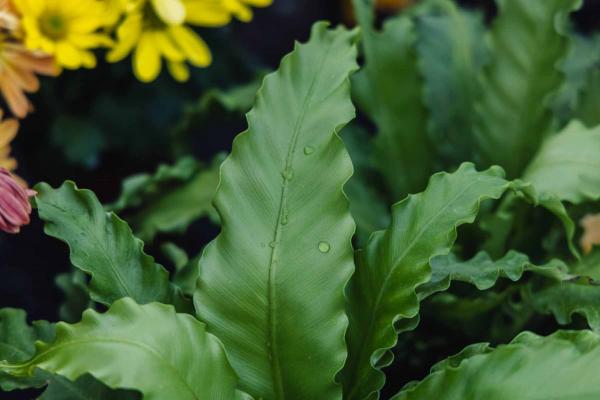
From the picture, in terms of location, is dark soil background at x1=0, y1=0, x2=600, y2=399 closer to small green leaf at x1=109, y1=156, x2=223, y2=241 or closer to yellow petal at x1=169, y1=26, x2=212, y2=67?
small green leaf at x1=109, y1=156, x2=223, y2=241

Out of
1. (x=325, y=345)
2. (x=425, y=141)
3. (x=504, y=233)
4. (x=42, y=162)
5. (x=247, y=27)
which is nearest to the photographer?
(x=325, y=345)

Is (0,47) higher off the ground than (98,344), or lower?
higher

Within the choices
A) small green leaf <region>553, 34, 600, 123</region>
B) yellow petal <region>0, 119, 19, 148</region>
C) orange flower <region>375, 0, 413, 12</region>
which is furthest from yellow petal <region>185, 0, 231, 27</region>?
orange flower <region>375, 0, 413, 12</region>

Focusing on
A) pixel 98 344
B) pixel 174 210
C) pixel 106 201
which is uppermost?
pixel 98 344

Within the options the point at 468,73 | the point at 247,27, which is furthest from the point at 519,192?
the point at 247,27

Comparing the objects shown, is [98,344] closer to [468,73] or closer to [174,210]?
[174,210]

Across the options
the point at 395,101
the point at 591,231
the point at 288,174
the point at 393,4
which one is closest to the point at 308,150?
the point at 288,174

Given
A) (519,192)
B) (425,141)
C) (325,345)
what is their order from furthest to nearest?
(425,141) → (519,192) → (325,345)

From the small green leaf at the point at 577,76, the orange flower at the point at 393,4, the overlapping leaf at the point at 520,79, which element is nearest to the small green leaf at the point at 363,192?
the overlapping leaf at the point at 520,79
